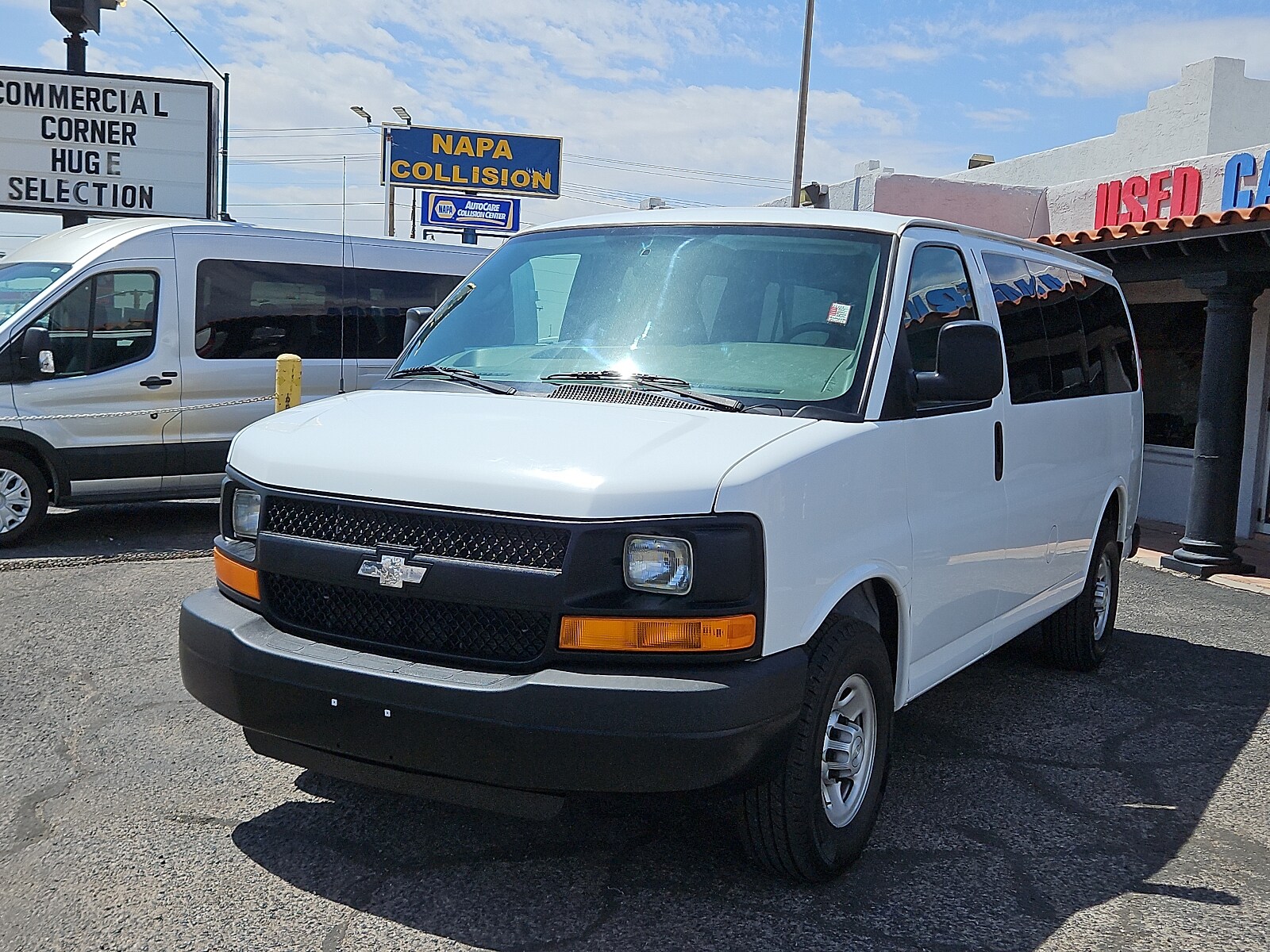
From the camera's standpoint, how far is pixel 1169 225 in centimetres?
959

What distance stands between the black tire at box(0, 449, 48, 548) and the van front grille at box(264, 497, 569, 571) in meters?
6.24

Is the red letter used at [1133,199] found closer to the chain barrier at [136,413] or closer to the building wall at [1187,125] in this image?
the building wall at [1187,125]

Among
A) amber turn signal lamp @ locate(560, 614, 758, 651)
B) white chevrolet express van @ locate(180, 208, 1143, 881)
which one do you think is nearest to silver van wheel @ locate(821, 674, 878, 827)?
white chevrolet express van @ locate(180, 208, 1143, 881)

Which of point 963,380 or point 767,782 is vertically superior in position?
point 963,380

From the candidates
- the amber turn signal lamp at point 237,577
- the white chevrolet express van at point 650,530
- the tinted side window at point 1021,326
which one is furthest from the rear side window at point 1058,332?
the amber turn signal lamp at point 237,577

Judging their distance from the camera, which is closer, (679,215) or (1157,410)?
(679,215)

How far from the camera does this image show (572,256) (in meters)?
4.57

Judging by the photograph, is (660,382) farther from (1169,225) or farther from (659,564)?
(1169,225)

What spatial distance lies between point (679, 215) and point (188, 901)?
→ 281 cm

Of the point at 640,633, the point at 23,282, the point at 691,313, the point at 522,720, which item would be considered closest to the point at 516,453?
the point at 640,633

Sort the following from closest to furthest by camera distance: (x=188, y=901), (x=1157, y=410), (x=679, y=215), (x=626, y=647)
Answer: (x=626, y=647)
(x=188, y=901)
(x=679, y=215)
(x=1157, y=410)

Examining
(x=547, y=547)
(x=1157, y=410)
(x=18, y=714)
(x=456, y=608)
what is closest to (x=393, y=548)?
(x=456, y=608)

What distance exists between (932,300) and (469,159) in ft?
96.0

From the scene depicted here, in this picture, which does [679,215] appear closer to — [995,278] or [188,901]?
[995,278]
